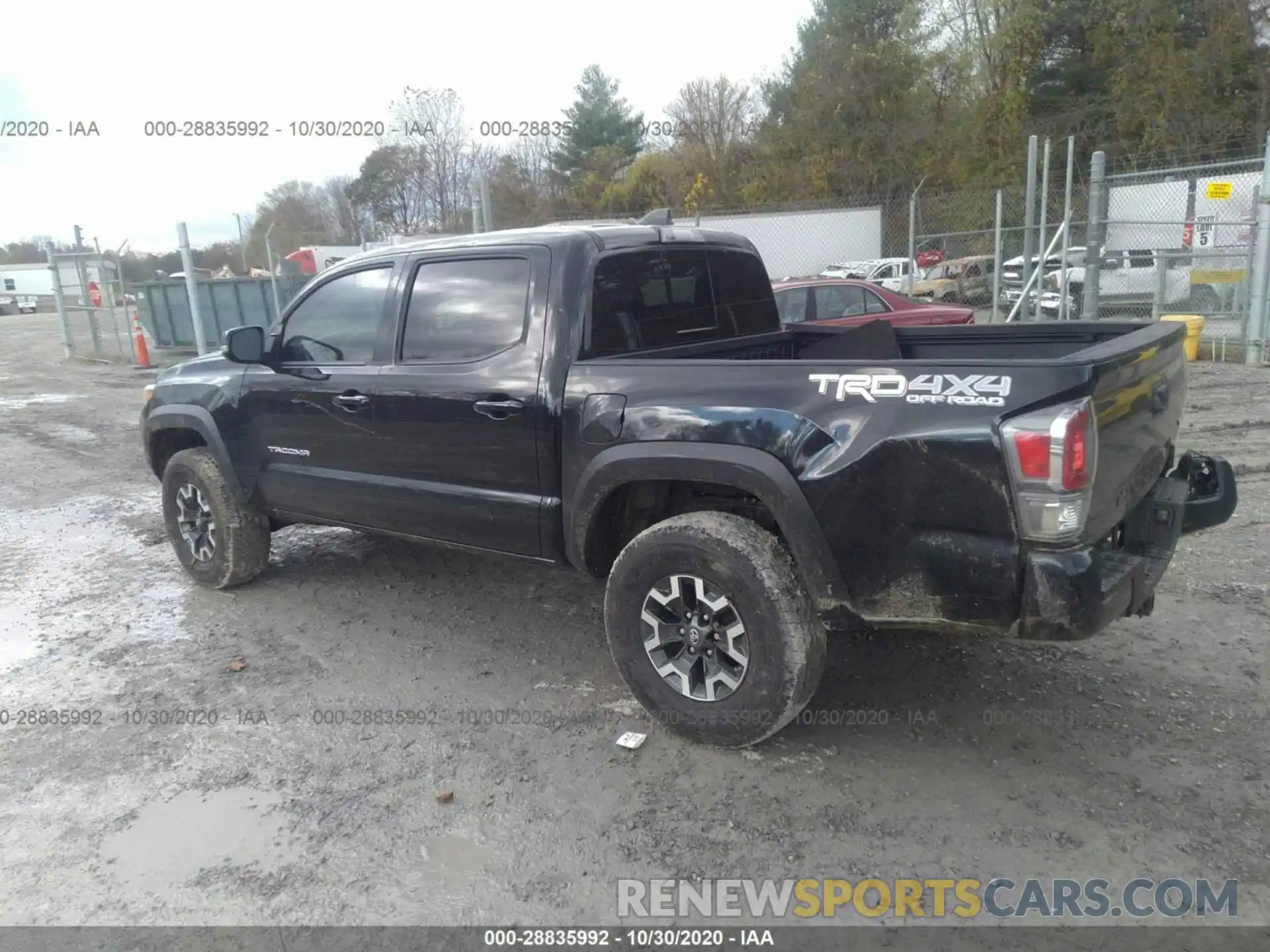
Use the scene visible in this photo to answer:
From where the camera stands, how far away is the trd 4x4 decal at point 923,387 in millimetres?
2658

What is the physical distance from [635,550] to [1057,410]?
4.98 feet

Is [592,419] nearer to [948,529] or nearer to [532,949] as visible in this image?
[948,529]

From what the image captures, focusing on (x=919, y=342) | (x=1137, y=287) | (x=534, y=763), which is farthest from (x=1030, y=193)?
(x=534, y=763)

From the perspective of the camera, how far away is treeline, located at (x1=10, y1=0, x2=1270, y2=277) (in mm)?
25766

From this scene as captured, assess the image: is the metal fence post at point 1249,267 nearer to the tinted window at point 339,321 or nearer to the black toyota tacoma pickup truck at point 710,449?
the black toyota tacoma pickup truck at point 710,449

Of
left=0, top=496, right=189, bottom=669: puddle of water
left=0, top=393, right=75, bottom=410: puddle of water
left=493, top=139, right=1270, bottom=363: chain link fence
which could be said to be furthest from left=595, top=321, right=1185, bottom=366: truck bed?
left=0, top=393, right=75, bottom=410: puddle of water

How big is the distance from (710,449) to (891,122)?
3311 centimetres

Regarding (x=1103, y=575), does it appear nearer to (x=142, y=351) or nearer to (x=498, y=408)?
(x=498, y=408)

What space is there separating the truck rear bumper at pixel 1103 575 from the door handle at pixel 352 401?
9.66ft

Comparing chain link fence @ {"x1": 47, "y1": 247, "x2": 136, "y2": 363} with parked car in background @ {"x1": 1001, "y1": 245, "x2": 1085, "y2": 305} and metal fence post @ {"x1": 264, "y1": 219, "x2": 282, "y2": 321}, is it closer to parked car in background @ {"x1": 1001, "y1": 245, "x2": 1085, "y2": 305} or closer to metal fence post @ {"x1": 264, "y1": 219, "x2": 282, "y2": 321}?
metal fence post @ {"x1": 264, "y1": 219, "x2": 282, "y2": 321}

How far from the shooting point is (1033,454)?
102 inches

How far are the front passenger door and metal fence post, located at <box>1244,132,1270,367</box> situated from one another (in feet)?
35.4

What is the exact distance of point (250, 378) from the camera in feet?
15.9

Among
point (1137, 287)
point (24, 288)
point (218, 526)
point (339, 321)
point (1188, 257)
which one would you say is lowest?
A: point (218, 526)
